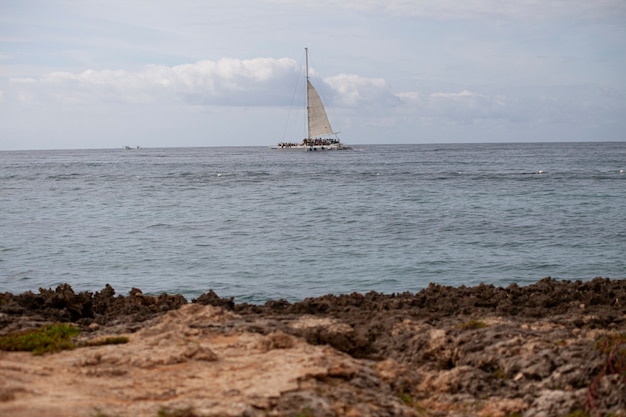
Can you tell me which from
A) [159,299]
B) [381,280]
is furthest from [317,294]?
[159,299]

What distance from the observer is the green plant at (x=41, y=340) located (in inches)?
405

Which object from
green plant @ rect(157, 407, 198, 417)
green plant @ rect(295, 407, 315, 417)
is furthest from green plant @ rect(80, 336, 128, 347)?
green plant @ rect(295, 407, 315, 417)

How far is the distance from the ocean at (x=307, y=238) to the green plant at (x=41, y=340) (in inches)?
328

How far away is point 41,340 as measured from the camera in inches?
421

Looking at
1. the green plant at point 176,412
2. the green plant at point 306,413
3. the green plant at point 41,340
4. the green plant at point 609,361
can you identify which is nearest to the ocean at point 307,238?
the green plant at point 41,340

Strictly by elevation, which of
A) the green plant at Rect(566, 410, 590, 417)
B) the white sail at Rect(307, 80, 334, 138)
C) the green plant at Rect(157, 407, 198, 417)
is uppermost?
the white sail at Rect(307, 80, 334, 138)

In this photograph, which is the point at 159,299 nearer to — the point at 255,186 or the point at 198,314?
the point at 198,314

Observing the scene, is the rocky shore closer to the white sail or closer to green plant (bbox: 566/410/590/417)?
green plant (bbox: 566/410/590/417)

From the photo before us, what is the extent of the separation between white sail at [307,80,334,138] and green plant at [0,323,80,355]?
111 metres

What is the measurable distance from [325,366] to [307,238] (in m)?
21.1

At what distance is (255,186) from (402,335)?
50.6m

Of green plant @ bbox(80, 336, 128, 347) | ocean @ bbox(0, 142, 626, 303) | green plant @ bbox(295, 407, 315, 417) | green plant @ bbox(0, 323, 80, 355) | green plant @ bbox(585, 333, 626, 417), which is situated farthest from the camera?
ocean @ bbox(0, 142, 626, 303)

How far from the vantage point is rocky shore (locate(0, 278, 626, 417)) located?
8031 mm

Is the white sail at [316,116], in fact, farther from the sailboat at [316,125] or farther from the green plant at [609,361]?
the green plant at [609,361]
